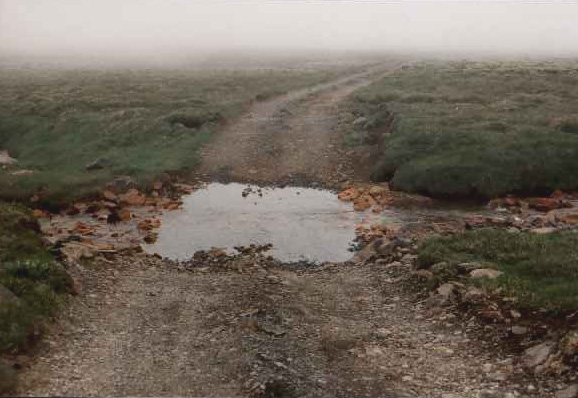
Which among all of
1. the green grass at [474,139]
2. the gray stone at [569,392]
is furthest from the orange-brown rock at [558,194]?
the gray stone at [569,392]

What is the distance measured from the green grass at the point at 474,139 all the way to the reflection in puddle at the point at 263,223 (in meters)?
4.80

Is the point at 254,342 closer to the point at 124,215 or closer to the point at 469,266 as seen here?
the point at 469,266

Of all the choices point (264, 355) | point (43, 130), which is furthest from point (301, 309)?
point (43, 130)

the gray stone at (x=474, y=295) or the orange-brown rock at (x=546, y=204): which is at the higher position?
the gray stone at (x=474, y=295)

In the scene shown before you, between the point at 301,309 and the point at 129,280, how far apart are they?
556 cm

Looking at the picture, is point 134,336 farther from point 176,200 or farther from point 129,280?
point 176,200

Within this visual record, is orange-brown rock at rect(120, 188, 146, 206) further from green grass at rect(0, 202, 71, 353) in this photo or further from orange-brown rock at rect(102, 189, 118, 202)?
green grass at rect(0, 202, 71, 353)

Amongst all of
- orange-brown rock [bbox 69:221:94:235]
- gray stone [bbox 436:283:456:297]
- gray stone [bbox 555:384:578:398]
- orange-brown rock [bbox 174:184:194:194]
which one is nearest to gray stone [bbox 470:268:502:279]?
gray stone [bbox 436:283:456:297]

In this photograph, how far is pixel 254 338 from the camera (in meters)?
13.6

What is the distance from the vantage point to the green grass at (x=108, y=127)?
3005 cm

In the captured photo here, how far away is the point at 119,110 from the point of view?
47688mm

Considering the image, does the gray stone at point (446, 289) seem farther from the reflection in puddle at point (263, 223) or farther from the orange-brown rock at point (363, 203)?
the orange-brown rock at point (363, 203)

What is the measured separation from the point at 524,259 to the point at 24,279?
44.1 feet

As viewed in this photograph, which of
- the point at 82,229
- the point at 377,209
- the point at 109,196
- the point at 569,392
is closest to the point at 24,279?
the point at 82,229
